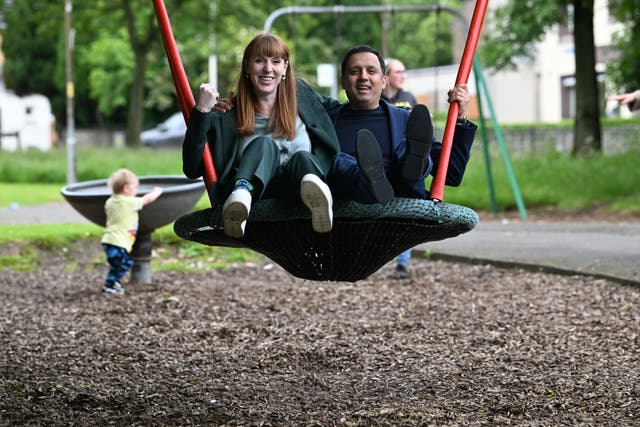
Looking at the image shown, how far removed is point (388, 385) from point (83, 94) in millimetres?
50726

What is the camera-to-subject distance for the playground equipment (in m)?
8.77

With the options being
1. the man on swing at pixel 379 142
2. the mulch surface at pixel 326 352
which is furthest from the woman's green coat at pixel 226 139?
the mulch surface at pixel 326 352

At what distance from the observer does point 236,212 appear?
4.34 metres

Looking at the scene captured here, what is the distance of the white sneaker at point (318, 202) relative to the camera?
4.34m

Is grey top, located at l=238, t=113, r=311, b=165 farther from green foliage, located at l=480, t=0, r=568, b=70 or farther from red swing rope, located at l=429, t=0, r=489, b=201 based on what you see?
green foliage, located at l=480, t=0, r=568, b=70

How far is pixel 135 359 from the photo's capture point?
6.38 meters

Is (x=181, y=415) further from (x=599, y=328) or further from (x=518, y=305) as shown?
(x=518, y=305)

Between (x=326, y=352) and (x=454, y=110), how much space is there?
2.13 metres

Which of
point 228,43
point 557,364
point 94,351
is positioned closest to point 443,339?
point 557,364

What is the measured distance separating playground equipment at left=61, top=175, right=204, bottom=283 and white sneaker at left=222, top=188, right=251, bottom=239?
4.42m

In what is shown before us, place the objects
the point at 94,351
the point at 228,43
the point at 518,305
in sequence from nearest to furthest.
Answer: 1. the point at 94,351
2. the point at 518,305
3. the point at 228,43

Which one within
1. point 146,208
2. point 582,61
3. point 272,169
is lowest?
point 146,208

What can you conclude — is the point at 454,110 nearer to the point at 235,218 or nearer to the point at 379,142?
the point at 379,142

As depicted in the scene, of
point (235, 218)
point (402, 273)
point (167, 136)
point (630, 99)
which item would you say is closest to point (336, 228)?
point (235, 218)
